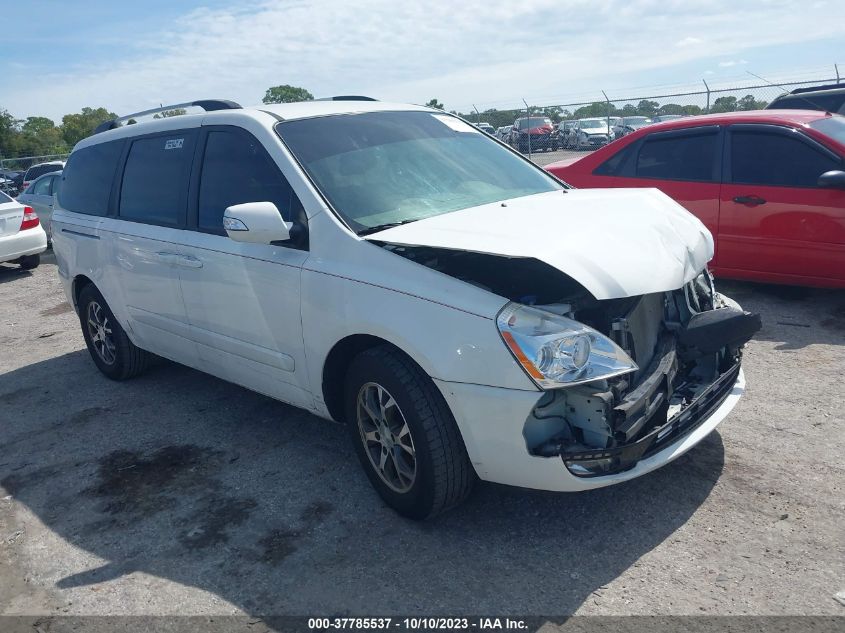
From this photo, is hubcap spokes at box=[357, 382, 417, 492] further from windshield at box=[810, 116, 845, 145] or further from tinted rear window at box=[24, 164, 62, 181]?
tinted rear window at box=[24, 164, 62, 181]

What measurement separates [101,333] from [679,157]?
5.29m

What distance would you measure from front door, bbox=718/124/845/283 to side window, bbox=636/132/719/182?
7.2 inches

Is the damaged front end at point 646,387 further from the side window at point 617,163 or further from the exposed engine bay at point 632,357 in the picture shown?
the side window at point 617,163

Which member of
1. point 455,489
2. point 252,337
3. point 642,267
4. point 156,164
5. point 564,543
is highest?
point 156,164

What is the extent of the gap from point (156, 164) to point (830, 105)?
30.6 feet

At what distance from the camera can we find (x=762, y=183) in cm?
639

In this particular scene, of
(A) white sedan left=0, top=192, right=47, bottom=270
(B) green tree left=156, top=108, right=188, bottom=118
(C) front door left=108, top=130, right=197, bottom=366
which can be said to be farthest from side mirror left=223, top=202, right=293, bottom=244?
(A) white sedan left=0, top=192, right=47, bottom=270

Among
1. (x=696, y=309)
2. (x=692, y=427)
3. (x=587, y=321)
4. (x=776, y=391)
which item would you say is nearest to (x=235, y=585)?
(x=587, y=321)

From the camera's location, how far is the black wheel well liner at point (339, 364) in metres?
3.49

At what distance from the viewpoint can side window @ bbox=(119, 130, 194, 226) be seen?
15.3 feet

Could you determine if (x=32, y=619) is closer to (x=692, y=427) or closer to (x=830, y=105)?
(x=692, y=427)

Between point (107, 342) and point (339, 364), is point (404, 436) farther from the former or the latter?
point (107, 342)

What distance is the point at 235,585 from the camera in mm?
3143

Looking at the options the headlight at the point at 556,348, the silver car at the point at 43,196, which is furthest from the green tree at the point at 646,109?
the headlight at the point at 556,348
